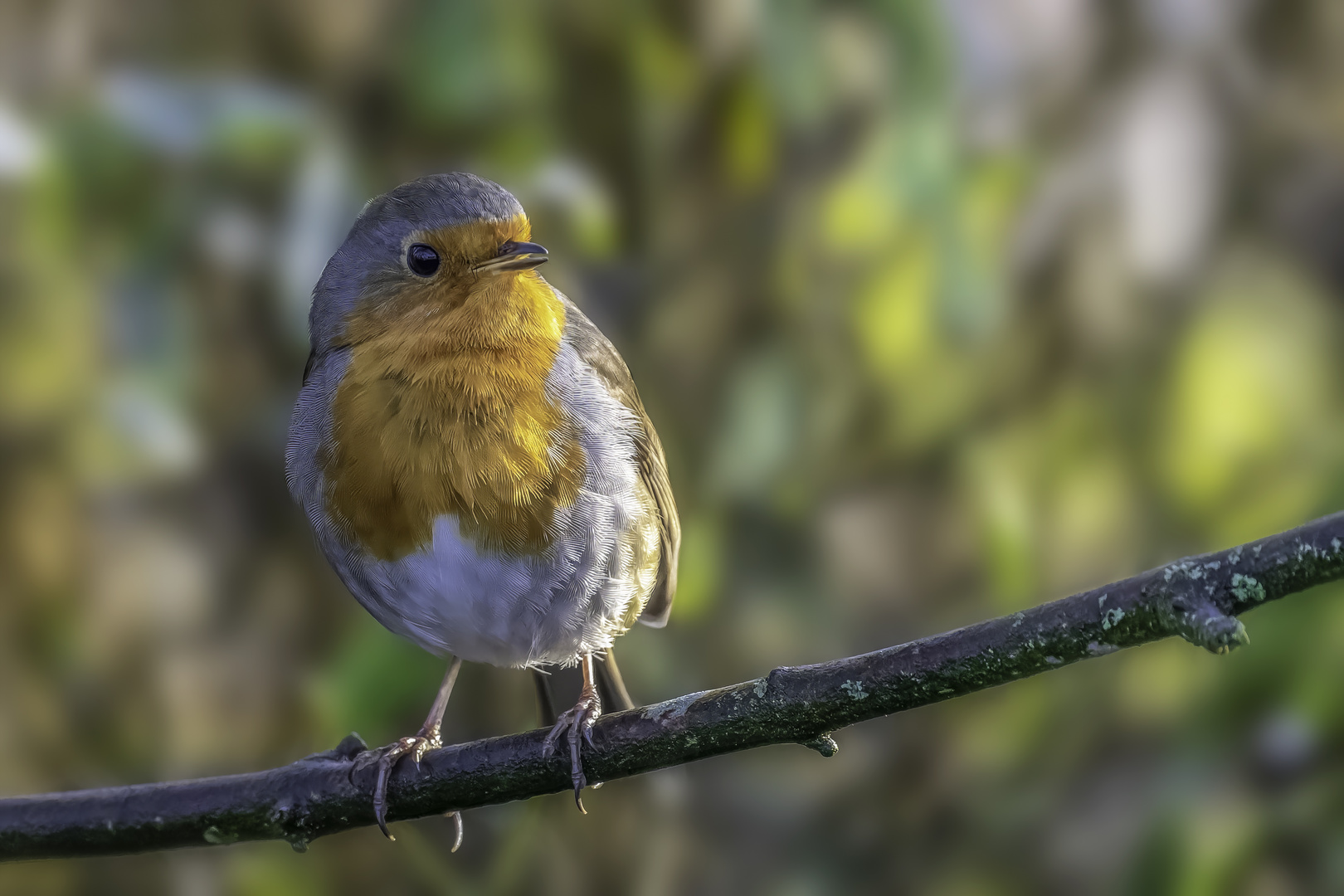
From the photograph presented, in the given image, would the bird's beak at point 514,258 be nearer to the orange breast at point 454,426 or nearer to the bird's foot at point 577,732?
the orange breast at point 454,426

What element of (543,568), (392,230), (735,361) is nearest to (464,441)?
(543,568)

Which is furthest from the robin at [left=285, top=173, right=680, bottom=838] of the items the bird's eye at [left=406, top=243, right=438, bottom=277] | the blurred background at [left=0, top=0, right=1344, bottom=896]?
the blurred background at [left=0, top=0, right=1344, bottom=896]

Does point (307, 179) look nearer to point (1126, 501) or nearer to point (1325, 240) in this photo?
point (1126, 501)

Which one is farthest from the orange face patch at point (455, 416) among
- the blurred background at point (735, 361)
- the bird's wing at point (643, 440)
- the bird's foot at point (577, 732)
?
the blurred background at point (735, 361)

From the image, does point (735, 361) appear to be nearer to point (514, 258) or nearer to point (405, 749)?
point (514, 258)

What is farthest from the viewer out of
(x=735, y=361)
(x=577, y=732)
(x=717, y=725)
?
(x=735, y=361)

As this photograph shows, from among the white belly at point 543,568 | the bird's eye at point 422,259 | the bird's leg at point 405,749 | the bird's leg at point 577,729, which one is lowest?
the bird's leg at point 405,749

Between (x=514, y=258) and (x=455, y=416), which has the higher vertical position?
(x=514, y=258)

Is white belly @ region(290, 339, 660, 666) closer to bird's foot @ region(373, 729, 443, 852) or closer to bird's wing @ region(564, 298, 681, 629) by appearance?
bird's wing @ region(564, 298, 681, 629)
